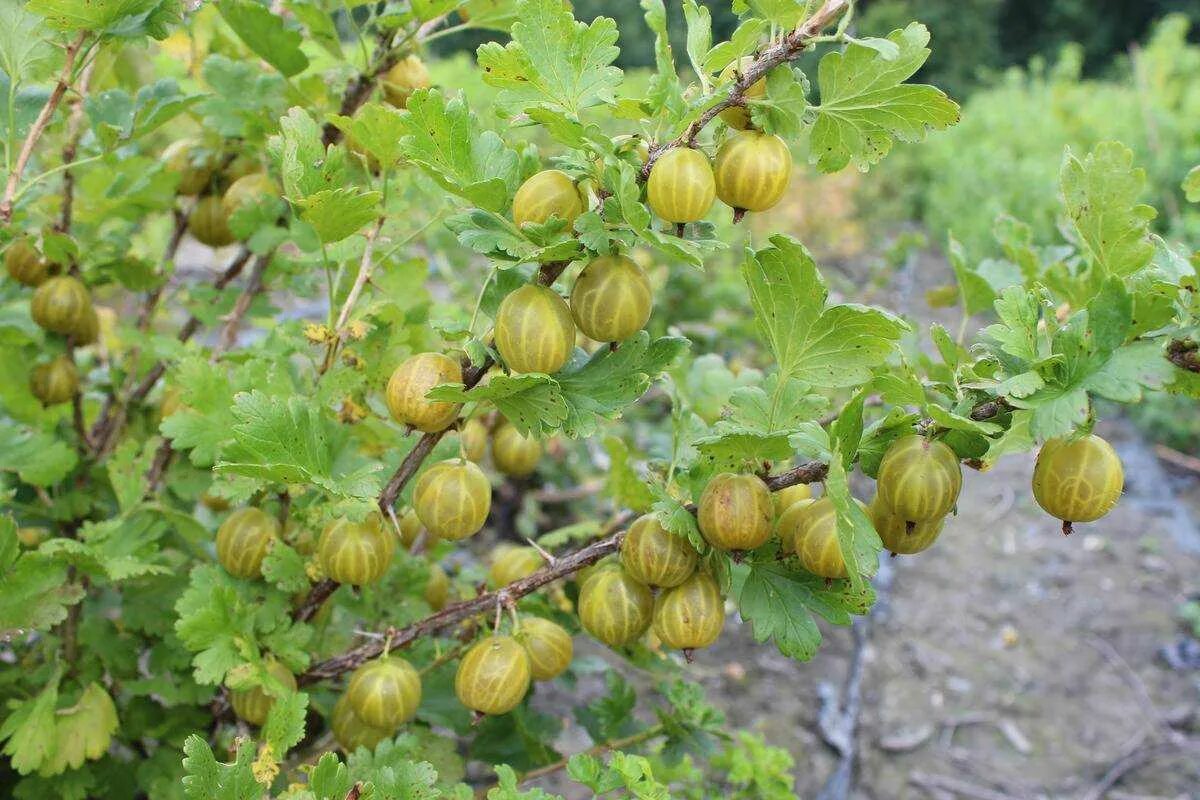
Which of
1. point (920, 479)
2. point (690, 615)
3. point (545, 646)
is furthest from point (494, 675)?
point (920, 479)

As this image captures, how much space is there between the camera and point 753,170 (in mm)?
689

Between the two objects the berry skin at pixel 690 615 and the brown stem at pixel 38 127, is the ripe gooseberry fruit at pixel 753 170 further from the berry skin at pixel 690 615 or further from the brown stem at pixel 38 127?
the brown stem at pixel 38 127

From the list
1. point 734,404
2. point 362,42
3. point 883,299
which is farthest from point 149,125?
point 883,299

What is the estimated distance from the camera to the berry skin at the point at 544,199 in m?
0.68

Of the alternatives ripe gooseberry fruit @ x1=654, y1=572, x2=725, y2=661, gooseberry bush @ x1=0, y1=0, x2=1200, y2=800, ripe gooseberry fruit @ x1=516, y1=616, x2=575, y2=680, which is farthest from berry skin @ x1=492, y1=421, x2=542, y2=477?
ripe gooseberry fruit @ x1=654, y1=572, x2=725, y2=661

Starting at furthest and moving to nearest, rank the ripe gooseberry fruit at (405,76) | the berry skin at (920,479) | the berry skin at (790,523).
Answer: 1. the ripe gooseberry fruit at (405,76)
2. the berry skin at (790,523)
3. the berry skin at (920,479)

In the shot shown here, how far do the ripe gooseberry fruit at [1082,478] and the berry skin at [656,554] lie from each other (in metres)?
0.28

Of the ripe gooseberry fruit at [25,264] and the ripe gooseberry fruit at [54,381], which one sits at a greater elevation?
the ripe gooseberry fruit at [25,264]

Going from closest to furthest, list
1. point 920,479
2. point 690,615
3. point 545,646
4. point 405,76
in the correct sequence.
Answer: point 920,479
point 690,615
point 545,646
point 405,76

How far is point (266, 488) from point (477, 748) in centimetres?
49

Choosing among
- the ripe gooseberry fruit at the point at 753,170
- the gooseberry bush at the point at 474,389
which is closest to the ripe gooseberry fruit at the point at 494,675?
the gooseberry bush at the point at 474,389

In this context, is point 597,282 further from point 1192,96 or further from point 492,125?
point 1192,96

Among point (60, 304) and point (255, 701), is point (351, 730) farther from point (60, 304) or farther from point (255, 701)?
point (60, 304)

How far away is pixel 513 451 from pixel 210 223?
522mm
